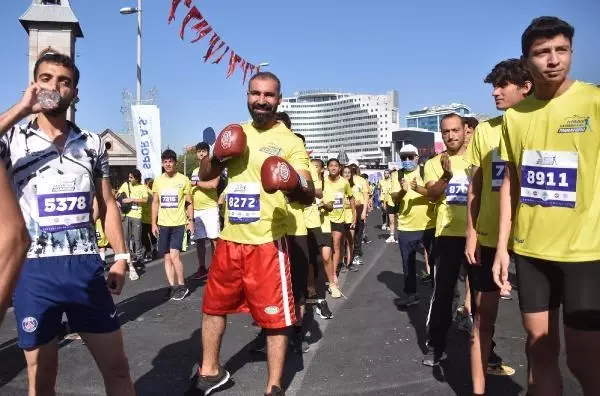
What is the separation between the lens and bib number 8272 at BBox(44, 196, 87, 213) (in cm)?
262

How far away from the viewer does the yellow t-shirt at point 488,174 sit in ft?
10.9

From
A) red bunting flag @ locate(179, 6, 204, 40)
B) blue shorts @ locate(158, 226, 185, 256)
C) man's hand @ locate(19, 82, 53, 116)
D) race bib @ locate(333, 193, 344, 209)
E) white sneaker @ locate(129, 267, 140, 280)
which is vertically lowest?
white sneaker @ locate(129, 267, 140, 280)

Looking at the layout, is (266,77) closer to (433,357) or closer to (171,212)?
(433,357)

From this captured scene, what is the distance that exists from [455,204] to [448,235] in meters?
0.37

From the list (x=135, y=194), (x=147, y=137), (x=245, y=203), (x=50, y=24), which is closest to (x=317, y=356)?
(x=245, y=203)

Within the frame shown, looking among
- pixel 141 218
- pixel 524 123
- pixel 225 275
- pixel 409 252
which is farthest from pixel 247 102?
pixel 141 218

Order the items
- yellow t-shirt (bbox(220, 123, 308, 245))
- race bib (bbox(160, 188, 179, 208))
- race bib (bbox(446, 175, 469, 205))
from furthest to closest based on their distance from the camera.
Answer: race bib (bbox(160, 188, 179, 208))
race bib (bbox(446, 175, 469, 205))
yellow t-shirt (bbox(220, 123, 308, 245))

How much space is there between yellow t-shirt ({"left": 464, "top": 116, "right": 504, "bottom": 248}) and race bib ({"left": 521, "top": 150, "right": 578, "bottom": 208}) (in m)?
Answer: 0.75

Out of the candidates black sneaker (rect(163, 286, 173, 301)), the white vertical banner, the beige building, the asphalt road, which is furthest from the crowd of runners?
the beige building

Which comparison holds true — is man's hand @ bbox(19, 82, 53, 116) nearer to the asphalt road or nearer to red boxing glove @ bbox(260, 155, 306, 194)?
red boxing glove @ bbox(260, 155, 306, 194)

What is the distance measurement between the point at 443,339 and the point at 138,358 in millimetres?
2693

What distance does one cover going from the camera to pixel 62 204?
2.64 m

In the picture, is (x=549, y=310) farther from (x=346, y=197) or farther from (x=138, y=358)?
(x=346, y=197)

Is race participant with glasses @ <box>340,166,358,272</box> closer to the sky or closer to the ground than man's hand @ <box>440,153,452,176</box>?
closer to the ground
